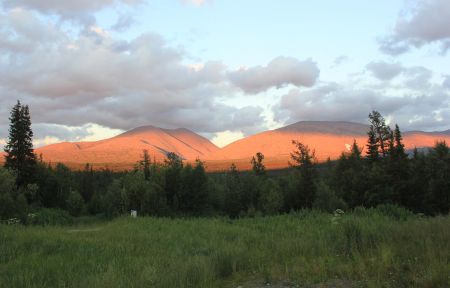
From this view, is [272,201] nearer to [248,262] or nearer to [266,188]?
[266,188]

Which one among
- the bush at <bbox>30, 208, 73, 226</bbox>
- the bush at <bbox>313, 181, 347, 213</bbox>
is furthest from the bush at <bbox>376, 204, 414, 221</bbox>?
the bush at <bbox>30, 208, 73, 226</bbox>

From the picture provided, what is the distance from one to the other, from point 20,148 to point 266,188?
38.2 meters

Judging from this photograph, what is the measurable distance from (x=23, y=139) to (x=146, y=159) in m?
36.1

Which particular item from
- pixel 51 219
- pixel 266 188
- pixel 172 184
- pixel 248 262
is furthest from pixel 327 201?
pixel 248 262

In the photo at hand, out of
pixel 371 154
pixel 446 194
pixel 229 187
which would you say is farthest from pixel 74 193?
pixel 446 194

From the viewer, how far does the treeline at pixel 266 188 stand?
53594mm

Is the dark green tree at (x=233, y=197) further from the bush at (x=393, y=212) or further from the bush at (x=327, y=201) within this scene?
Result: the bush at (x=393, y=212)

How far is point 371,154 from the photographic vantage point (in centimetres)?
6775

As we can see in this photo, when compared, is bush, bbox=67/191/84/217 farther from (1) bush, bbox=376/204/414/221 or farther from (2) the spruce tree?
(1) bush, bbox=376/204/414/221

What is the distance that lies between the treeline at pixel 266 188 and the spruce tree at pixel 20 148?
0.15 meters

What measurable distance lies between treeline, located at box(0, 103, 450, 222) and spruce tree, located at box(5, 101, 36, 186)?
153 mm

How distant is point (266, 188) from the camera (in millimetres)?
61719

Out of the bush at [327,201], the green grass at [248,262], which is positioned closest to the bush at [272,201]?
the bush at [327,201]

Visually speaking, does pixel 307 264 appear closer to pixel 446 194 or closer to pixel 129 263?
pixel 129 263
